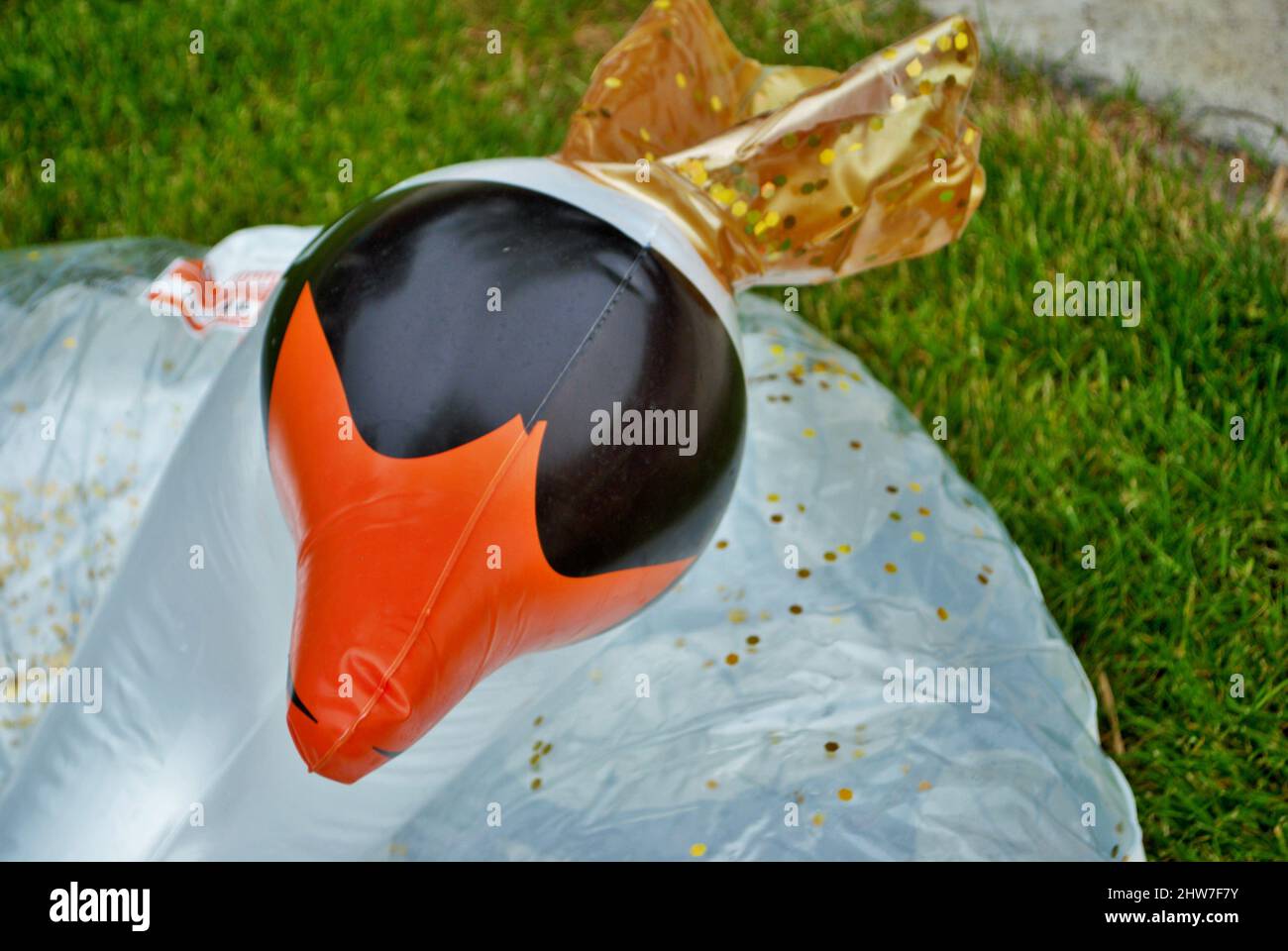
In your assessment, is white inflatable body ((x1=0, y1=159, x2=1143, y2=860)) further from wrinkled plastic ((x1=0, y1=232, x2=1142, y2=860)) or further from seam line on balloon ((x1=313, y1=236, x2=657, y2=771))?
seam line on balloon ((x1=313, y1=236, x2=657, y2=771))

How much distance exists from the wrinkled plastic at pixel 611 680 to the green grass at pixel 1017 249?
324 mm

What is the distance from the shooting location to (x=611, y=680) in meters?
1.49

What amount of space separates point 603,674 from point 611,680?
12 millimetres

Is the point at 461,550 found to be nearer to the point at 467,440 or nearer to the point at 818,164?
the point at 467,440

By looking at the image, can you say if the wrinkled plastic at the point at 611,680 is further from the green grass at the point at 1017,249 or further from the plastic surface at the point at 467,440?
the green grass at the point at 1017,249

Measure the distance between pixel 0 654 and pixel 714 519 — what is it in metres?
0.90

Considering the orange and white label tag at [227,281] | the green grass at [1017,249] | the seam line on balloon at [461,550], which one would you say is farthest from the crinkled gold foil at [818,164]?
the green grass at [1017,249]

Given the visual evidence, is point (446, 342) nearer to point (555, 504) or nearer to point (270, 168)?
point (555, 504)
